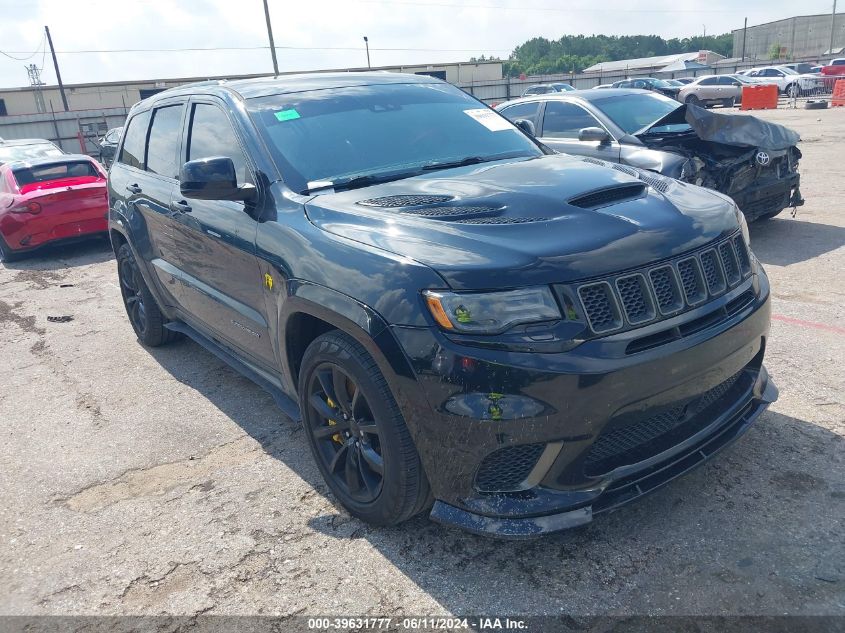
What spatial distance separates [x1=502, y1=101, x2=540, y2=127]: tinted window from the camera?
855cm

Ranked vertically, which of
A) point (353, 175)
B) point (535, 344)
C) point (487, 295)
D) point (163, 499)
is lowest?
point (163, 499)

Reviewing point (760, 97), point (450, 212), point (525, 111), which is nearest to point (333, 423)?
point (450, 212)

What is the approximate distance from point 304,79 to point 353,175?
1.09 m

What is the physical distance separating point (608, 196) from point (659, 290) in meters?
0.58

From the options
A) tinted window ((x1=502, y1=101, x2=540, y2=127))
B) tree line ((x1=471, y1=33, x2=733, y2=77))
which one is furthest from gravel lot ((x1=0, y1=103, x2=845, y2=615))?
tree line ((x1=471, y1=33, x2=733, y2=77))

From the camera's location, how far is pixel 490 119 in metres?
4.13

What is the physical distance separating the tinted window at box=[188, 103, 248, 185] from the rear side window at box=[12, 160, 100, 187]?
24.1 feet

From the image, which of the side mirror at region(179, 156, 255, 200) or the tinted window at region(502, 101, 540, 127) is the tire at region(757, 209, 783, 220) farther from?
the side mirror at region(179, 156, 255, 200)

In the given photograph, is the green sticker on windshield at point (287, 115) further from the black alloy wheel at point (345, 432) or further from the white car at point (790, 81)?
the white car at point (790, 81)

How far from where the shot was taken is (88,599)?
2.71 metres

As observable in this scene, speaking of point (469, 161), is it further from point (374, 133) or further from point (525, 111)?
point (525, 111)

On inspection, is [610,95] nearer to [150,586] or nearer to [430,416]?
[430,416]

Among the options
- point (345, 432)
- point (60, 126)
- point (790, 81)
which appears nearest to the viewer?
point (345, 432)

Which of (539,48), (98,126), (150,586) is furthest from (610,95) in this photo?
(539,48)
